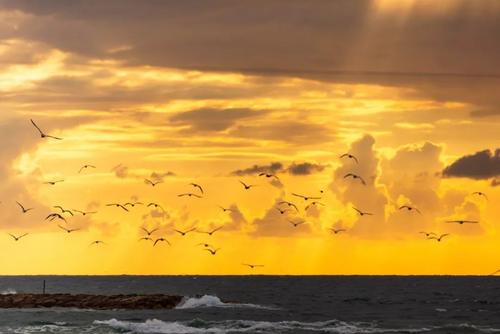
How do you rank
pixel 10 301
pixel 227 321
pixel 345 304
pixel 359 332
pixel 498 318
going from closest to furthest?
pixel 359 332, pixel 227 321, pixel 498 318, pixel 10 301, pixel 345 304

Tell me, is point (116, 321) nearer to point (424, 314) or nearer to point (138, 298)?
point (138, 298)

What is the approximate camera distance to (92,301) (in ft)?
377

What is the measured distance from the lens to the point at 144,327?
87812mm

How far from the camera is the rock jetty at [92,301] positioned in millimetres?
112750

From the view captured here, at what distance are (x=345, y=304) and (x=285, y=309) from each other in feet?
59.7

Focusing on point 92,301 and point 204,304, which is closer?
point 92,301

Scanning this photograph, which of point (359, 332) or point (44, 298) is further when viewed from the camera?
point (44, 298)

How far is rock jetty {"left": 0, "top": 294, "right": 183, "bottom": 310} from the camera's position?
11275 centimetres

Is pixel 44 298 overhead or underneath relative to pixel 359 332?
overhead

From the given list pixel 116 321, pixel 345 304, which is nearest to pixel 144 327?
pixel 116 321

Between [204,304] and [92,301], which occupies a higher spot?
[204,304]

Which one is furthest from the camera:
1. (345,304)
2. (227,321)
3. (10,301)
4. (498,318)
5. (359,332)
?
(345,304)

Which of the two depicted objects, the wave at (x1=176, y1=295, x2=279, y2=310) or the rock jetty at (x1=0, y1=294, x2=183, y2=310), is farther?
the wave at (x1=176, y1=295, x2=279, y2=310)

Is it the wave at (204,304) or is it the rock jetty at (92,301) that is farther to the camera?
the wave at (204,304)
